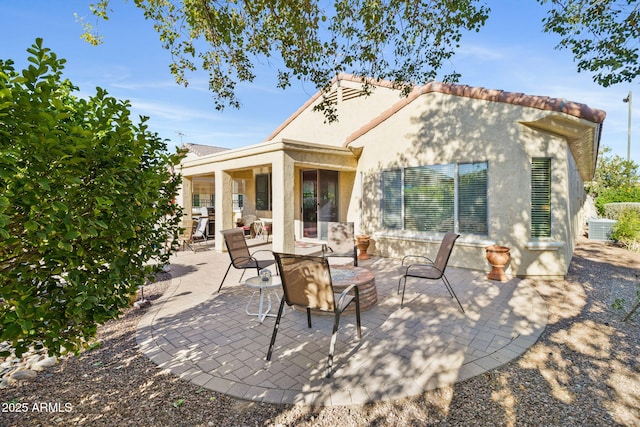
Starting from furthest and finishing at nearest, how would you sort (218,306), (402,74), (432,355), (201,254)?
1. (201,254)
2. (402,74)
3. (218,306)
4. (432,355)

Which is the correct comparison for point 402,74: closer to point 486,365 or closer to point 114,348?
point 486,365

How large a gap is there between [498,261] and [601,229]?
1206 centimetres

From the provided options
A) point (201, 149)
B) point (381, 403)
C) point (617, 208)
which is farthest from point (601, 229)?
point (201, 149)

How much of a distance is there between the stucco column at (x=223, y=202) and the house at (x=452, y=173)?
0.04 meters

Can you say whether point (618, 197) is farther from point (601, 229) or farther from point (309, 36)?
point (309, 36)

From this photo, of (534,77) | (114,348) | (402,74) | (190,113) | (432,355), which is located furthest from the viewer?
(190,113)

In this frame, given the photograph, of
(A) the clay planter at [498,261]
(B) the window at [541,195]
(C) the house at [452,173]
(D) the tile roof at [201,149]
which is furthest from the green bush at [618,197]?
(D) the tile roof at [201,149]

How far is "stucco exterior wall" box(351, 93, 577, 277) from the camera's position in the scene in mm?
7266

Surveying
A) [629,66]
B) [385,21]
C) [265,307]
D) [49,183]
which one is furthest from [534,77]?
[49,183]

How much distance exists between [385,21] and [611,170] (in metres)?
33.7

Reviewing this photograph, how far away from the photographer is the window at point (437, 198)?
26.5ft

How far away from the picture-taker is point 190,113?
16688 millimetres

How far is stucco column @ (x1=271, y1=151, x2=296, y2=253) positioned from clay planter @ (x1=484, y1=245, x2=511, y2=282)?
17.1 feet

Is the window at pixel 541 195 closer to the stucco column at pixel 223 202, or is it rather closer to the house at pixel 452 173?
the house at pixel 452 173
